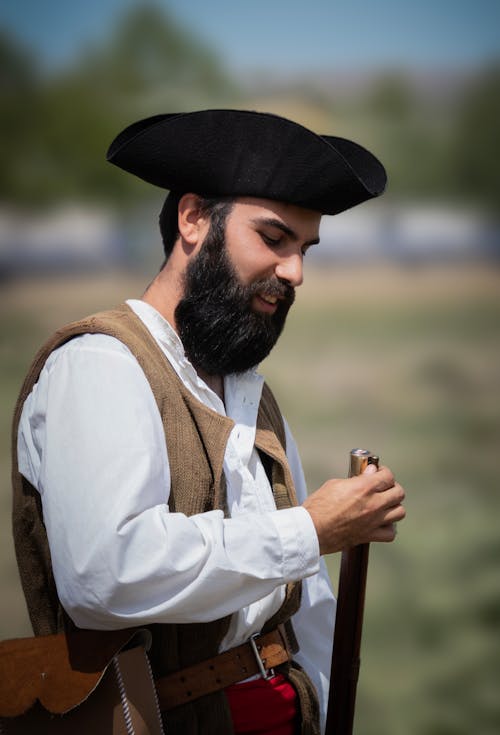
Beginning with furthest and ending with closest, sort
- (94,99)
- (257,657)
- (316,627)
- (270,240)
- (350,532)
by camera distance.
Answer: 1. (94,99)
2. (316,627)
3. (270,240)
4. (257,657)
5. (350,532)

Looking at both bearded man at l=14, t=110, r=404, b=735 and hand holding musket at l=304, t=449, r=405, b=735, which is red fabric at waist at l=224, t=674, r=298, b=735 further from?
hand holding musket at l=304, t=449, r=405, b=735

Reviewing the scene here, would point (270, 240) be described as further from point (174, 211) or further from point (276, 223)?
point (174, 211)

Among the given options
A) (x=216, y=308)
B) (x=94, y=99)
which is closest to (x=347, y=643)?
(x=216, y=308)

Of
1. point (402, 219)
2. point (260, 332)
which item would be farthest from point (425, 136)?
point (260, 332)

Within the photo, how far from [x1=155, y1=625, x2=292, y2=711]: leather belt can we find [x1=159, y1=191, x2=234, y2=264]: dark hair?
0.93 meters

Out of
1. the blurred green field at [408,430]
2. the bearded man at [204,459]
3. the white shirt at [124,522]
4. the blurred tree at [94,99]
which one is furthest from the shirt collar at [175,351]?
the blurred tree at [94,99]

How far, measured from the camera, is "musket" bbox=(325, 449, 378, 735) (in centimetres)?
217

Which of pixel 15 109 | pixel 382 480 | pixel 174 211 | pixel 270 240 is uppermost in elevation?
pixel 15 109

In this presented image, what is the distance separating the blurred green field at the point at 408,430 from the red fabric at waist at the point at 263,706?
187 centimetres

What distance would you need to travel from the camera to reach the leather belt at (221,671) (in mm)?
1890

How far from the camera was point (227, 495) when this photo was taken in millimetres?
1979

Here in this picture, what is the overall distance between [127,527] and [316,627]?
90 cm

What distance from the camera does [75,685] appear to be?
67.8 inches

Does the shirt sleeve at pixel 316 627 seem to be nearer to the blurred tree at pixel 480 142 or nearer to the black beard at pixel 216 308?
the black beard at pixel 216 308
